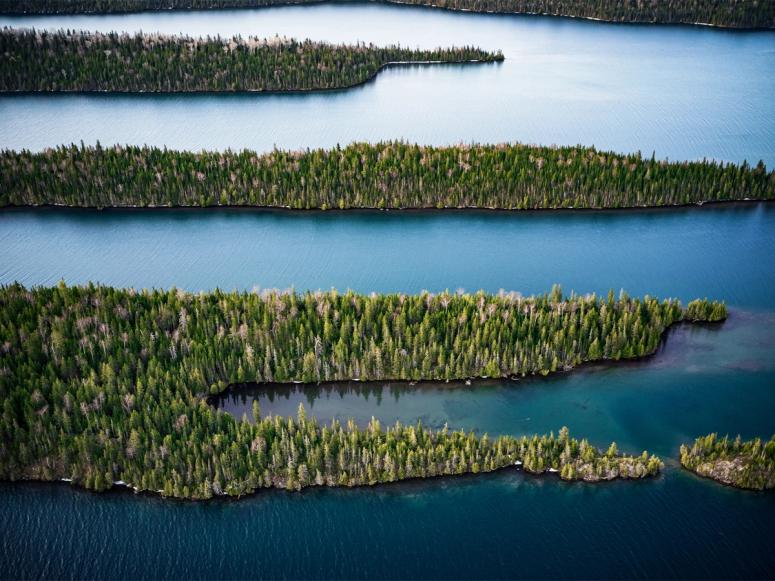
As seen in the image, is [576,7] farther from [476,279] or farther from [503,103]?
[476,279]

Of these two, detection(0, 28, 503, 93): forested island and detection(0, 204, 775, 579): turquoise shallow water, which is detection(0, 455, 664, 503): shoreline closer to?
detection(0, 204, 775, 579): turquoise shallow water

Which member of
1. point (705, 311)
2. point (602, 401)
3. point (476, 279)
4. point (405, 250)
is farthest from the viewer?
point (405, 250)

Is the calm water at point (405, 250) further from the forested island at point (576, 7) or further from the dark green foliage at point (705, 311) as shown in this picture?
the forested island at point (576, 7)

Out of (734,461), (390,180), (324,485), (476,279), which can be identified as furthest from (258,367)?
(390,180)

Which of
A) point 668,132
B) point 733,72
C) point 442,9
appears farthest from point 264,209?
point 442,9

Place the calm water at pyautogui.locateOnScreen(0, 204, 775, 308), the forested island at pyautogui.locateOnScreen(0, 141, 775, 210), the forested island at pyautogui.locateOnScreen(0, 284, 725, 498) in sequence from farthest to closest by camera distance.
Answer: the forested island at pyautogui.locateOnScreen(0, 141, 775, 210) → the calm water at pyautogui.locateOnScreen(0, 204, 775, 308) → the forested island at pyautogui.locateOnScreen(0, 284, 725, 498)

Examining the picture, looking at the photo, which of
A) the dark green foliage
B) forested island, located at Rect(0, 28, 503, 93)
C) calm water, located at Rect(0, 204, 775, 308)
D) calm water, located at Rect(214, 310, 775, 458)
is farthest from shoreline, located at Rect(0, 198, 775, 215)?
forested island, located at Rect(0, 28, 503, 93)
